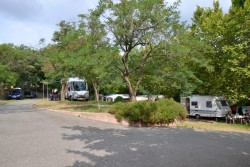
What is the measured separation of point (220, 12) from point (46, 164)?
25.3 m

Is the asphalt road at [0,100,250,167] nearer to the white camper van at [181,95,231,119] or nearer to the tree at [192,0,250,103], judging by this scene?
the tree at [192,0,250,103]

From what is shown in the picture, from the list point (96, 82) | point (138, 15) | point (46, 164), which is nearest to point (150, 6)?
point (138, 15)

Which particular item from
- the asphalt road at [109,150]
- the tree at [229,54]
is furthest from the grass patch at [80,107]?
the tree at [229,54]

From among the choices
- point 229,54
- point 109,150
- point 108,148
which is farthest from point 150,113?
point 229,54

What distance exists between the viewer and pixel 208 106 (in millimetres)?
27125

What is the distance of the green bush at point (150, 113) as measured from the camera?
690 inches

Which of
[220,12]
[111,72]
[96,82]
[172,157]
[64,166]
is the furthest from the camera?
[220,12]

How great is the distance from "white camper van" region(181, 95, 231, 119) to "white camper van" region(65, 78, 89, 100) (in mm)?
14486

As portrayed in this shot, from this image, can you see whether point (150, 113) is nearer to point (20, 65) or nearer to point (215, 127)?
point (215, 127)

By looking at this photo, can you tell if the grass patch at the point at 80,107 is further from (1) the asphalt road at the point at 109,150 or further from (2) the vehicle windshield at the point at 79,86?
(1) the asphalt road at the point at 109,150

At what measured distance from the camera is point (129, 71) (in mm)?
22672

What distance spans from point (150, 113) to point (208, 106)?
11.4 m

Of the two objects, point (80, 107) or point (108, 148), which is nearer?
point (108, 148)

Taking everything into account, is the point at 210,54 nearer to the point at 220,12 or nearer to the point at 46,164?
the point at 220,12
